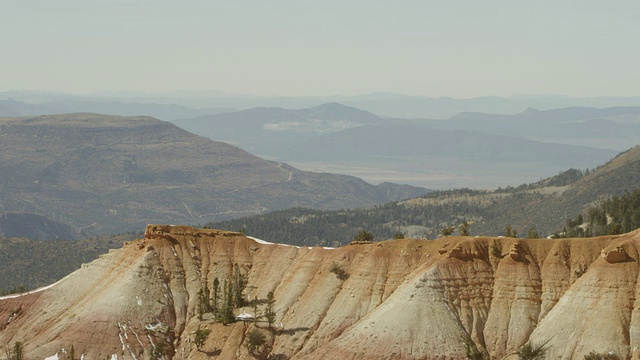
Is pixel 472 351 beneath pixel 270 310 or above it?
above

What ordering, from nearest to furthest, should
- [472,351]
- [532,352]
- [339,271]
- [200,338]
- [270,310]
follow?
[532,352] → [472,351] → [200,338] → [270,310] → [339,271]

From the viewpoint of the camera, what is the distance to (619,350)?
101750 millimetres

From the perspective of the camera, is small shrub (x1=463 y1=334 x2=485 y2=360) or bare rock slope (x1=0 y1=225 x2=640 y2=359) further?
bare rock slope (x1=0 y1=225 x2=640 y2=359)

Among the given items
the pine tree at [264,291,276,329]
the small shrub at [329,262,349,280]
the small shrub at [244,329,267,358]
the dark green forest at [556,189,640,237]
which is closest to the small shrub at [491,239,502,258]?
the small shrub at [329,262,349,280]

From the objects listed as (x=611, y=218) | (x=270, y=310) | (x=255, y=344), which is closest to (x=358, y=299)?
(x=270, y=310)

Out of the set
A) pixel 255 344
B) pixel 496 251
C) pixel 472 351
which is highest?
pixel 496 251

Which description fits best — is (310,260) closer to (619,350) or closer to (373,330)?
(373,330)

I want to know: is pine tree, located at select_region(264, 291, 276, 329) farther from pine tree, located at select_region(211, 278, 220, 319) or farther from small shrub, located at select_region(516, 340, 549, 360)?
small shrub, located at select_region(516, 340, 549, 360)

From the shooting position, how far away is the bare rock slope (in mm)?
108812

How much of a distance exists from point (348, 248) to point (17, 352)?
38.6 meters

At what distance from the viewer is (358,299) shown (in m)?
121

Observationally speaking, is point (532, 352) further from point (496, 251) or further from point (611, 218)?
point (611, 218)

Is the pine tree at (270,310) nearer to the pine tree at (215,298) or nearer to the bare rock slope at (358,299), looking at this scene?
the bare rock slope at (358,299)

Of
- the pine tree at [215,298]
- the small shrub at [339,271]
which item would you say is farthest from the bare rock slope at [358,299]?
the pine tree at [215,298]
